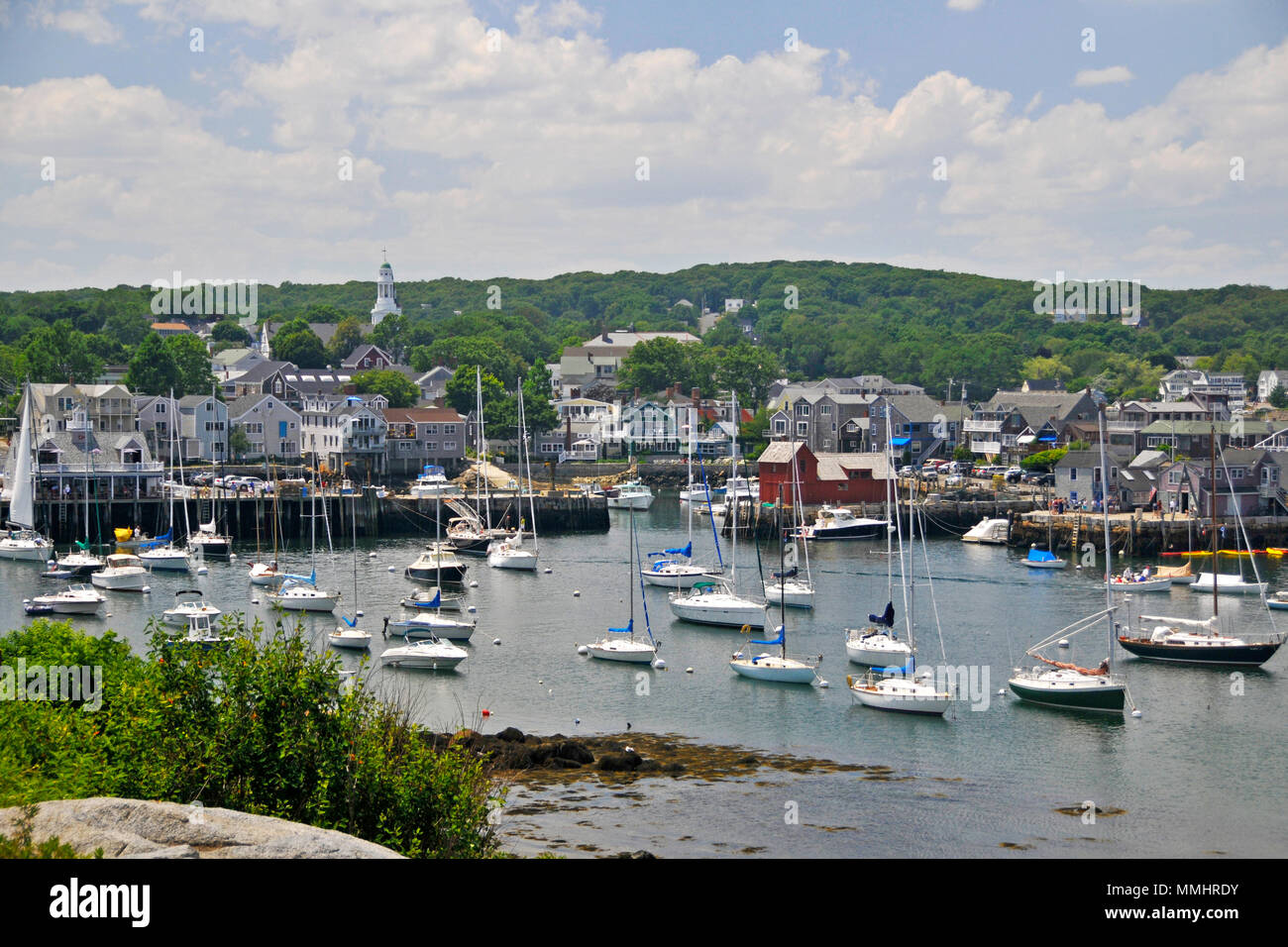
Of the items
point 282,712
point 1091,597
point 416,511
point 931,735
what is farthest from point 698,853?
point 416,511

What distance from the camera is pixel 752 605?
160 ft

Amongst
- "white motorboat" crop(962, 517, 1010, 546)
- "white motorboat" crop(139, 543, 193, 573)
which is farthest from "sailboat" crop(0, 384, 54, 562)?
"white motorboat" crop(962, 517, 1010, 546)

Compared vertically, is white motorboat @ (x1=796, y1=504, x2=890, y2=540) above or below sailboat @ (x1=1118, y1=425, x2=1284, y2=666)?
above

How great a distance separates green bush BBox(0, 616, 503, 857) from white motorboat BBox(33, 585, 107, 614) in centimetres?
2994

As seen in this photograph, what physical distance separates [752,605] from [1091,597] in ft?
52.0

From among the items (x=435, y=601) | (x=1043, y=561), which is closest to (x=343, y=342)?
(x=1043, y=561)

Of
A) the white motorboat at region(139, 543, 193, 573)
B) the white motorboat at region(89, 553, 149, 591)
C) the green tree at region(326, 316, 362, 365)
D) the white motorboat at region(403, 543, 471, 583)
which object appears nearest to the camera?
the white motorboat at region(89, 553, 149, 591)

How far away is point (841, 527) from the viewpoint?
76812mm

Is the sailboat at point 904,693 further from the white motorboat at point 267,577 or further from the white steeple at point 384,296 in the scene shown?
the white steeple at point 384,296

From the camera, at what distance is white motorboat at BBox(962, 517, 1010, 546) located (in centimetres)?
7506

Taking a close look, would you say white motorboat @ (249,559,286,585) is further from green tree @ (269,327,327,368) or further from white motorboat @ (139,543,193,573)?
green tree @ (269,327,327,368)

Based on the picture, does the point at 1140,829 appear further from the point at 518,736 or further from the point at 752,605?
the point at 752,605

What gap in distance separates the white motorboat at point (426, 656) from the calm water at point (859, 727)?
41cm
